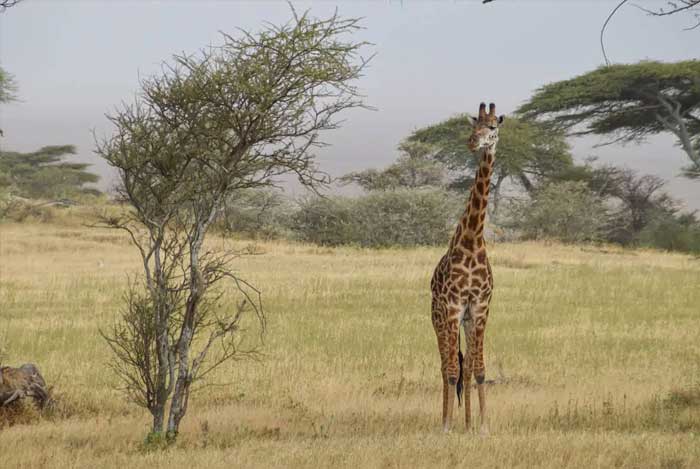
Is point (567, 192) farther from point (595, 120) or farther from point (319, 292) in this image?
point (319, 292)

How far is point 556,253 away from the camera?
35.7 metres

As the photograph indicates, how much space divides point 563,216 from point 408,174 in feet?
35.6

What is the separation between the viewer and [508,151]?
5334 centimetres

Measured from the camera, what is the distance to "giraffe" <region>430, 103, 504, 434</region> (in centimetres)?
912

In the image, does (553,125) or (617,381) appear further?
(553,125)

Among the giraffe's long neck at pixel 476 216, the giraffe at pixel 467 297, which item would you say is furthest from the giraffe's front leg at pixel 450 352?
the giraffe's long neck at pixel 476 216

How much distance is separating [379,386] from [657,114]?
29233 millimetres

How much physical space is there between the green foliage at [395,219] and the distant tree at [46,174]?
2235 centimetres

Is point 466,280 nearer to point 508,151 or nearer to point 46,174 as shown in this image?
point 508,151

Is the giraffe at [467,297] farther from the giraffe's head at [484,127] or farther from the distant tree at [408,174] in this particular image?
the distant tree at [408,174]

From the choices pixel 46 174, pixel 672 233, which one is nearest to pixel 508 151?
pixel 672 233

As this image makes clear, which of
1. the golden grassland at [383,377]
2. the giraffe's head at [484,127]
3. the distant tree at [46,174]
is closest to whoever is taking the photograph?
the golden grassland at [383,377]

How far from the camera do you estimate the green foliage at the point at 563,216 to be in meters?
50.1

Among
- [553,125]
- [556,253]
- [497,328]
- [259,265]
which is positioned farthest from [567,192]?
[497,328]
